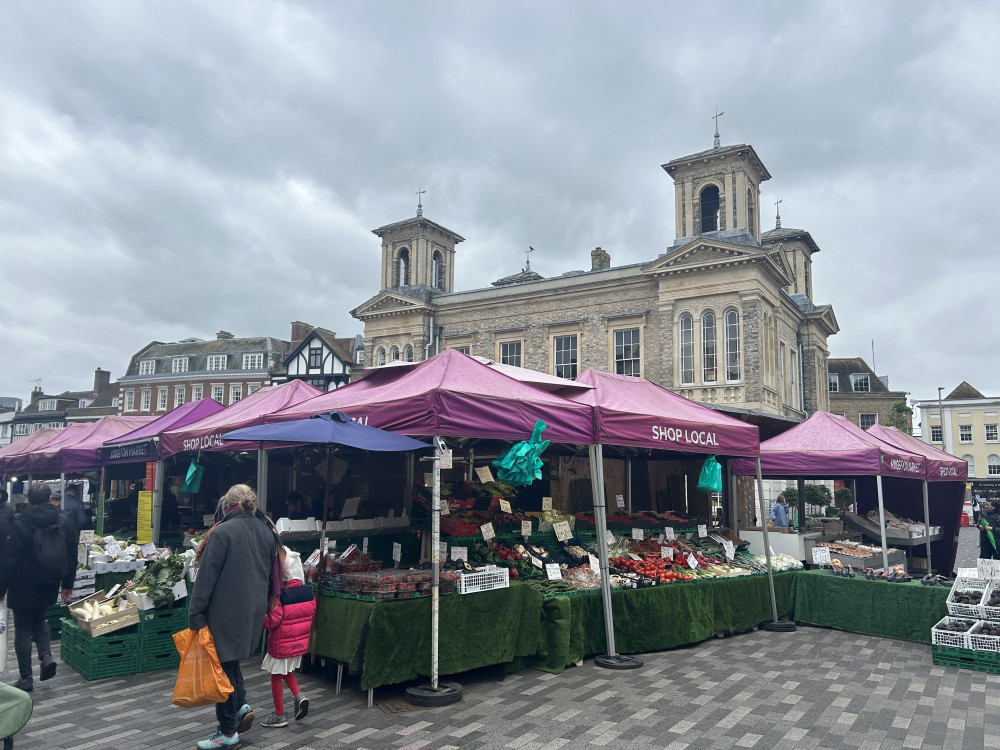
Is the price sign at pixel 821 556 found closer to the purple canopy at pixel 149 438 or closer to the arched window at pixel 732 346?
the purple canopy at pixel 149 438

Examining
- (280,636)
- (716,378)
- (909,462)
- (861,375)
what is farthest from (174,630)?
(861,375)

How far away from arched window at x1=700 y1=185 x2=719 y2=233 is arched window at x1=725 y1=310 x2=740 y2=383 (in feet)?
16.1

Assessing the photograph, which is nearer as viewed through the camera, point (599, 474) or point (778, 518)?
point (599, 474)

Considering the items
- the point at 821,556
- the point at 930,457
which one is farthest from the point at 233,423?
the point at 930,457

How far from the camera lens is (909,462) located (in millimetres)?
11250

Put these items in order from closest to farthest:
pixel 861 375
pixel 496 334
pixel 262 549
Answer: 1. pixel 262 549
2. pixel 496 334
3. pixel 861 375

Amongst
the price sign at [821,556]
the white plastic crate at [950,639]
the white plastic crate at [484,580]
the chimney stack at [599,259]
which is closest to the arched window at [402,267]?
the chimney stack at [599,259]

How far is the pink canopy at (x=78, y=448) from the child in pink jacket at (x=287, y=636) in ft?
32.1

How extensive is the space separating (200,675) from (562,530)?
184 inches

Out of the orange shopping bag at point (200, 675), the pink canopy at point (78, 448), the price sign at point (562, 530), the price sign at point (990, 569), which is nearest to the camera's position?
the orange shopping bag at point (200, 675)

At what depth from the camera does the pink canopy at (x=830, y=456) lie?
10.4m

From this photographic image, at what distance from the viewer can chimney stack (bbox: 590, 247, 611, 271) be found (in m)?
32.4

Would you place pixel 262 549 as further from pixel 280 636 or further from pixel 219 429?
pixel 219 429

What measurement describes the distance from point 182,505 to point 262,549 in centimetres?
953
